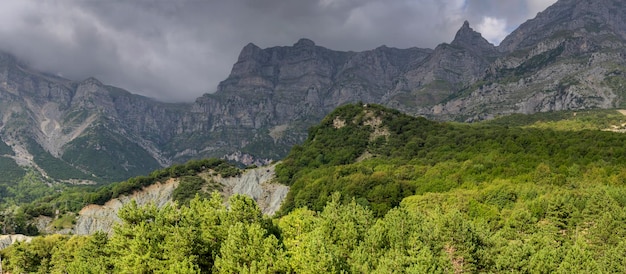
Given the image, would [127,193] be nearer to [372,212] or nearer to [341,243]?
[372,212]

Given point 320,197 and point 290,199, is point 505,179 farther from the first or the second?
point 290,199

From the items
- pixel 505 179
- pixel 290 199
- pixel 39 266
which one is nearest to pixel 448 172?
pixel 505 179

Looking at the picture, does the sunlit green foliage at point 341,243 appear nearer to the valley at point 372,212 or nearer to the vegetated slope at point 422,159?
the valley at point 372,212

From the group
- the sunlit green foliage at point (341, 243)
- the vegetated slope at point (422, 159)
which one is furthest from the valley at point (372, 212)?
the vegetated slope at point (422, 159)

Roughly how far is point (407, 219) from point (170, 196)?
118 meters

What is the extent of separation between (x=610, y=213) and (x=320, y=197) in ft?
243

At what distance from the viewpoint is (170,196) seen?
500 ft

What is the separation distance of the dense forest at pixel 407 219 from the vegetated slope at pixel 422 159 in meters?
0.57

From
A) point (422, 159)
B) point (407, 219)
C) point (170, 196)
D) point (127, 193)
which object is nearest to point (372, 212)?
point (407, 219)

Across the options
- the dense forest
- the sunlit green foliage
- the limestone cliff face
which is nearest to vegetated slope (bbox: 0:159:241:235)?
the dense forest

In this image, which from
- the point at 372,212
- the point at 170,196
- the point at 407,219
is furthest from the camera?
the point at 170,196

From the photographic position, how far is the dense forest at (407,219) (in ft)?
130

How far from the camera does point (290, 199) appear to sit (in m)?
133

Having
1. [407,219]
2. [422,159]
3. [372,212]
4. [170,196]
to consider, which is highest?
[422,159]
